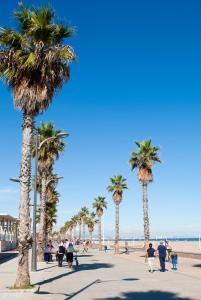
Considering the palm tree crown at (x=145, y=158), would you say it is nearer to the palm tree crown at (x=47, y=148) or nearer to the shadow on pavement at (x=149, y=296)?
the palm tree crown at (x=47, y=148)

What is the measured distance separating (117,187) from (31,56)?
53158 millimetres

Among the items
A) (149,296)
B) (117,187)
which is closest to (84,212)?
(117,187)

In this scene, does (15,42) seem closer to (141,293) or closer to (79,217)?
(141,293)

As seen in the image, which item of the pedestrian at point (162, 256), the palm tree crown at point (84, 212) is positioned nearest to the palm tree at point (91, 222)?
the palm tree crown at point (84, 212)

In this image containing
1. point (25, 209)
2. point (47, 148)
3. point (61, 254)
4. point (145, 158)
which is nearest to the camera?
point (25, 209)

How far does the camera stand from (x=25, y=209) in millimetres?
18781

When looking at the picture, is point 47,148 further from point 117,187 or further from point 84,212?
point 84,212

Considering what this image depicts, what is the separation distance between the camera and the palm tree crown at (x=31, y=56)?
1969cm

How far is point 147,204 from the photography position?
47656 mm

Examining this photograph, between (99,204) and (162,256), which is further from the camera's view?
(99,204)

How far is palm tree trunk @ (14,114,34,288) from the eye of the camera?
18.2m

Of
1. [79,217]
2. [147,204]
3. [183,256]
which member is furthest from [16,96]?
[79,217]

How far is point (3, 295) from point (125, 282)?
691 cm

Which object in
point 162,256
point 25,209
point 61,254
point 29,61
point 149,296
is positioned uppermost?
point 29,61
